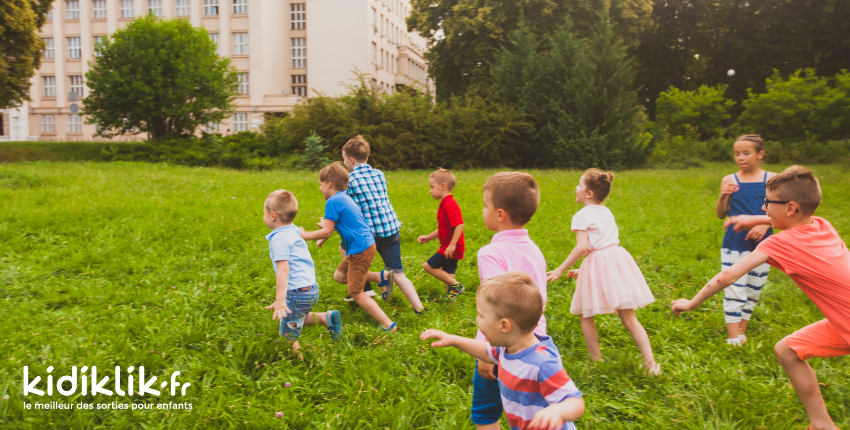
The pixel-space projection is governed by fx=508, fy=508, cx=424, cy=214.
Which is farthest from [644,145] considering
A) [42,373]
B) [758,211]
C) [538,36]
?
[42,373]

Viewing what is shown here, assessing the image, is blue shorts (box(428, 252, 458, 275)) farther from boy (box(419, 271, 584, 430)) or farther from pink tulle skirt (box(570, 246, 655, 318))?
boy (box(419, 271, 584, 430))

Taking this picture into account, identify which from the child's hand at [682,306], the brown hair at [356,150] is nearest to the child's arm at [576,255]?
the child's hand at [682,306]

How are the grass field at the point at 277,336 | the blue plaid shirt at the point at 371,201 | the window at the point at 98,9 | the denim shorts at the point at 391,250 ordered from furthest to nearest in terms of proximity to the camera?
the window at the point at 98,9 < the denim shorts at the point at 391,250 < the blue plaid shirt at the point at 371,201 < the grass field at the point at 277,336

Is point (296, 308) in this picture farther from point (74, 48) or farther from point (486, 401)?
point (74, 48)

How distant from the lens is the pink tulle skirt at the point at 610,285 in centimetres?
370

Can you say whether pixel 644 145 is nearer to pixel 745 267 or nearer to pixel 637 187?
pixel 637 187

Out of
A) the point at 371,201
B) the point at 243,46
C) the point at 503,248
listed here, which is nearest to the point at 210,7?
the point at 243,46

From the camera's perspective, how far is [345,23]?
2034 inches

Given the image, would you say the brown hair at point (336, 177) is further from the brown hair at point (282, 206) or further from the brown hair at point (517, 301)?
the brown hair at point (517, 301)

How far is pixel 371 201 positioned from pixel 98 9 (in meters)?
60.1

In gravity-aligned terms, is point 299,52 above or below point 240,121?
above

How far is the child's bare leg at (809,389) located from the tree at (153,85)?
84.8 ft

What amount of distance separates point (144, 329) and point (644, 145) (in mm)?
22524

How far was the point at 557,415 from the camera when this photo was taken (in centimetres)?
184
